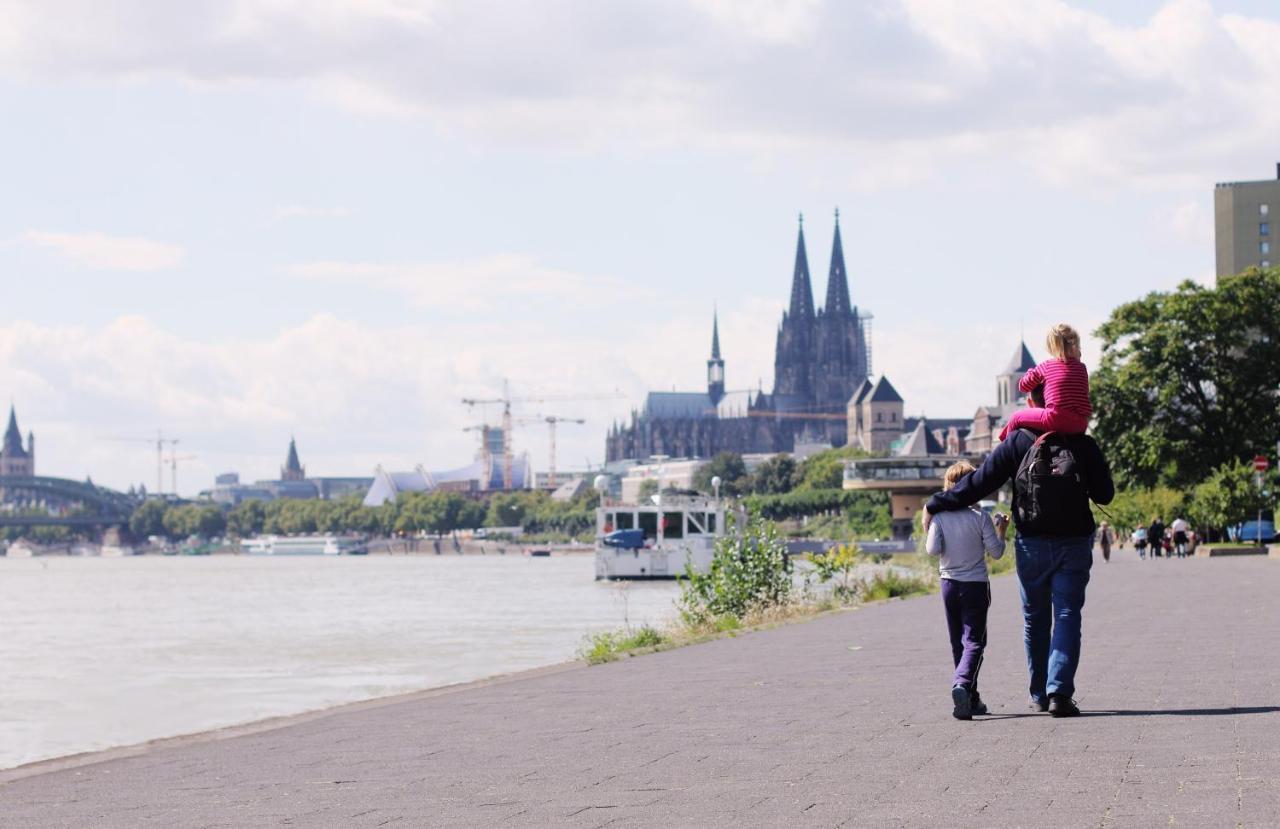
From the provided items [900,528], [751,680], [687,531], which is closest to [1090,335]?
[687,531]

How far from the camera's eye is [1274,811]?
6887 millimetres

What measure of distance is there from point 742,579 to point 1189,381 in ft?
156

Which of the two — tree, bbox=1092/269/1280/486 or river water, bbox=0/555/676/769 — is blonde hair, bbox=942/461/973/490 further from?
tree, bbox=1092/269/1280/486

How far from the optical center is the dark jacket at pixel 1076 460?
10.1 metres

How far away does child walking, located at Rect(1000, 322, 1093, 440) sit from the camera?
1006 cm

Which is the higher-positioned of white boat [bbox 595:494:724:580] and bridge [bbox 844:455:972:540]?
bridge [bbox 844:455:972:540]

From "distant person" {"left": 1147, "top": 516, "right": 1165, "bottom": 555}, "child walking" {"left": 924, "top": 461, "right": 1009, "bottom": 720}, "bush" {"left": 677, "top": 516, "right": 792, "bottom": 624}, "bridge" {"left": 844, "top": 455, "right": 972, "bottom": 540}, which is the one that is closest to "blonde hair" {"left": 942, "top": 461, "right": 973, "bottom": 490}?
"child walking" {"left": 924, "top": 461, "right": 1009, "bottom": 720}

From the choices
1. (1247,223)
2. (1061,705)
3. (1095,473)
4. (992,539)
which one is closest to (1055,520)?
(1095,473)

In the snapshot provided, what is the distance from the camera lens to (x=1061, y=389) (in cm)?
1005

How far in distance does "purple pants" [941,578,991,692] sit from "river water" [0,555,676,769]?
10036 mm

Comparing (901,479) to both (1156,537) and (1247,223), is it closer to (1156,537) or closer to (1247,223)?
(1247,223)

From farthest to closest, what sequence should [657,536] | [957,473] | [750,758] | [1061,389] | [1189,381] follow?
[657,536] < [1189,381] < [957,473] < [1061,389] < [750,758]

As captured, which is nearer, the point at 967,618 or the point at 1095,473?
the point at 1095,473

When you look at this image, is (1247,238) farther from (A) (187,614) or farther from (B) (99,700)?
(B) (99,700)
